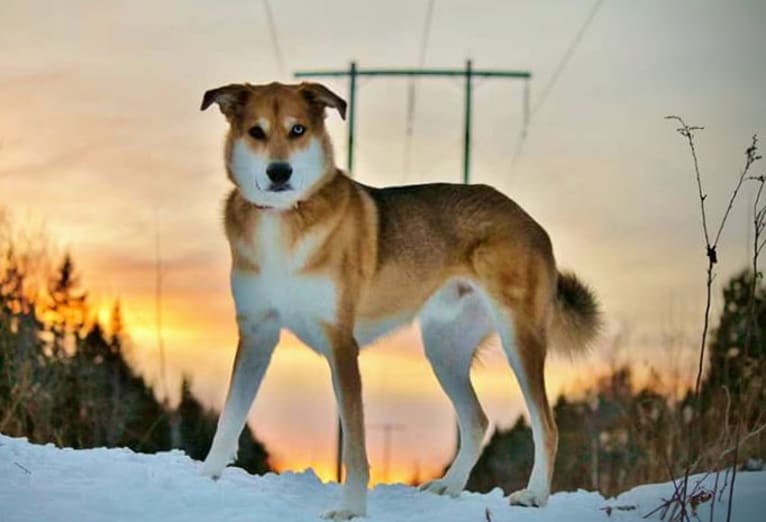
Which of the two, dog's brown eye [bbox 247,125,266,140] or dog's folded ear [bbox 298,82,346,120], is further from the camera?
dog's folded ear [bbox 298,82,346,120]

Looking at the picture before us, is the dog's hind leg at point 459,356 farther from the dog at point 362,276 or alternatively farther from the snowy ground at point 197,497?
the snowy ground at point 197,497

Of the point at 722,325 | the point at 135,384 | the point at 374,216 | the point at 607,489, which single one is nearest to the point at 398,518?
the point at 374,216

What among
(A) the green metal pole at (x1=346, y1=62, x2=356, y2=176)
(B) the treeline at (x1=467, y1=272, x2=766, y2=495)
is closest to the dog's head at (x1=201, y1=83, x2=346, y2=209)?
(B) the treeline at (x1=467, y1=272, x2=766, y2=495)

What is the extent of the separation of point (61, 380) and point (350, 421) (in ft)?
26.0

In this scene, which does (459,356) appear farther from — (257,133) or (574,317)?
(257,133)

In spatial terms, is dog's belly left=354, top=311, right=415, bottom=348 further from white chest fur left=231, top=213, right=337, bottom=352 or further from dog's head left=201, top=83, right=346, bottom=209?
dog's head left=201, top=83, right=346, bottom=209

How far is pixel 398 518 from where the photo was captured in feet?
21.6

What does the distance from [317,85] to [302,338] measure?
141cm

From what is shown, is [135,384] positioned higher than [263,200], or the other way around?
[263,200]

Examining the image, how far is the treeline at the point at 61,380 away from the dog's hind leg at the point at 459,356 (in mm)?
3270

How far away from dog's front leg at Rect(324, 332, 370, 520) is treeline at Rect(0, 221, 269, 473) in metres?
4.15

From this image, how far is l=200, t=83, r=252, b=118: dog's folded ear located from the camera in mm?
6508

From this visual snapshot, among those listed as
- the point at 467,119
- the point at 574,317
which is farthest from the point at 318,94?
the point at 467,119

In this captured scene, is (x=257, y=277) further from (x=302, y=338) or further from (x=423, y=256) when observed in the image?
(x=423, y=256)
